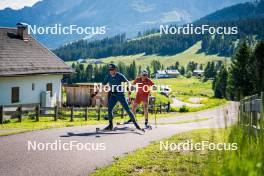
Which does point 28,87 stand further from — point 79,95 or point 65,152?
point 65,152

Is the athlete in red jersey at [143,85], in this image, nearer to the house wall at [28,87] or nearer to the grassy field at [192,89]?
the house wall at [28,87]

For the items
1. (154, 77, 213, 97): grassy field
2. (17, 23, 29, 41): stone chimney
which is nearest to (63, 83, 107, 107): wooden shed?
(17, 23, 29, 41): stone chimney

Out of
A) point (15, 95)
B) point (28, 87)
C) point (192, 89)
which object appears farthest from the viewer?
point (192, 89)

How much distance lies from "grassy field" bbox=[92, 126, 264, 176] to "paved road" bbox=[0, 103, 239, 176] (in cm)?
49

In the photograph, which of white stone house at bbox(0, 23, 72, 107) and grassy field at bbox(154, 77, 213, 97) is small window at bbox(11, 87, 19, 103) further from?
grassy field at bbox(154, 77, 213, 97)

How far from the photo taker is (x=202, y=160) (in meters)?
7.44

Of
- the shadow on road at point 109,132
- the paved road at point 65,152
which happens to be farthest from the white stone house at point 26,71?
the paved road at point 65,152

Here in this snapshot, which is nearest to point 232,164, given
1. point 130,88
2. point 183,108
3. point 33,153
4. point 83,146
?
point 33,153

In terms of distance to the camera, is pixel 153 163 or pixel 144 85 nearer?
pixel 153 163

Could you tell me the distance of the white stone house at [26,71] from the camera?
3147cm

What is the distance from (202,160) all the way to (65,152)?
4581 mm

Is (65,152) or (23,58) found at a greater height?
(23,58)

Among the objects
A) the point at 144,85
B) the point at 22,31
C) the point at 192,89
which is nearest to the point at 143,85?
the point at 144,85

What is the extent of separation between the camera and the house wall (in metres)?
30.8
